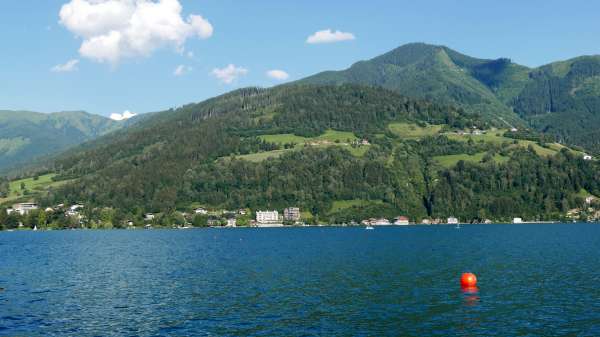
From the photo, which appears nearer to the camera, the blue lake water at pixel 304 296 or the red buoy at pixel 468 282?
the blue lake water at pixel 304 296

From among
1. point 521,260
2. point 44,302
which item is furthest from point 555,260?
point 44,302

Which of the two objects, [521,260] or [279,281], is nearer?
[279,281]

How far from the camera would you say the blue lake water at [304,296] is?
180 ft

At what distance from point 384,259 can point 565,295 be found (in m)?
49.7

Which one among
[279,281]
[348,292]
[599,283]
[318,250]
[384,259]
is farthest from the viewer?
[318,250]

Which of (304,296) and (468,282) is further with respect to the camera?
(468,282)

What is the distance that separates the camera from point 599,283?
262ft

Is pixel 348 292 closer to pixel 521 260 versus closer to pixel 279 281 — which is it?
pixel 279 281

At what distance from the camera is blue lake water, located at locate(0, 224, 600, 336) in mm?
54719

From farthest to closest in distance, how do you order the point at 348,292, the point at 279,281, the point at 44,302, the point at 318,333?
the point at 279,281
the point at 348,292
the point at 44,302
the point at 318,333

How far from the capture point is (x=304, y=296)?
71500mm

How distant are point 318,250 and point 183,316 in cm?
8800

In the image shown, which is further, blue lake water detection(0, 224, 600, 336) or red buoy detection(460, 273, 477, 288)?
red buoy detection(460, 273, 477, 288)

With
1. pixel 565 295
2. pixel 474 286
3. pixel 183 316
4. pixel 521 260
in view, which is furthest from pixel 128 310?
pixel 521 260
